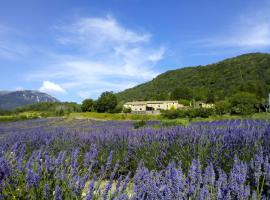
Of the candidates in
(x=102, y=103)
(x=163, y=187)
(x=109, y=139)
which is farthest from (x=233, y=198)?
(x=102, y=103)

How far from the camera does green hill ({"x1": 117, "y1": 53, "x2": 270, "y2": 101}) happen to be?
7418 cm

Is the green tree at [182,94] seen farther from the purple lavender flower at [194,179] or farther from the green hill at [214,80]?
the purple lavender flower at [194,179]

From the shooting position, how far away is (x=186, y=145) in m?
4.94

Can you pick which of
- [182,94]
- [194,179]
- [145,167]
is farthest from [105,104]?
[194,179]

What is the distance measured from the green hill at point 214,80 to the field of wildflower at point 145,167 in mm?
57383

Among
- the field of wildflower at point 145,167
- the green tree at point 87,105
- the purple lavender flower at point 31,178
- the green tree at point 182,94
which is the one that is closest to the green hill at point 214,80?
the green tree at point 182,94

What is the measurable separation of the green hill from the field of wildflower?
5738 centimetres

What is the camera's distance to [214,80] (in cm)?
9244

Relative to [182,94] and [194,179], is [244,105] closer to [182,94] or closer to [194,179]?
[194,179]

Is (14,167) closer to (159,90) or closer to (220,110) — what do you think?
(220,110)

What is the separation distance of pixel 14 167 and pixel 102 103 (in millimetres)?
50455

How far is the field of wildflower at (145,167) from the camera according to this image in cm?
214

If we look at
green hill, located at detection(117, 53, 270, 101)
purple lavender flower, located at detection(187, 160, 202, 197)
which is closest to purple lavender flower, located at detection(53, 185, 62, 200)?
purple lavender flower, located at detection(187, 160, 202, 197)

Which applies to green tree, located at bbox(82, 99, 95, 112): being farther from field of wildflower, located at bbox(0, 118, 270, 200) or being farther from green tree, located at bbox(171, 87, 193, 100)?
field of wildflower, located at bbox(0, 118, 270, 200)
